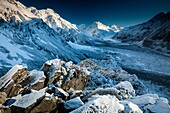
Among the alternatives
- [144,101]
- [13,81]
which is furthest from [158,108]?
[13,81]

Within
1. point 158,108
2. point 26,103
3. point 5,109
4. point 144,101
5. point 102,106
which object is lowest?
point 158,108

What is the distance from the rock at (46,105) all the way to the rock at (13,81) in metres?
4.61

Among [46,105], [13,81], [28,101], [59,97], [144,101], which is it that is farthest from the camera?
[13,81]

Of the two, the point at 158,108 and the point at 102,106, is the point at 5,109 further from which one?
the point at 158,108

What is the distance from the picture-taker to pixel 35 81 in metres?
20.3

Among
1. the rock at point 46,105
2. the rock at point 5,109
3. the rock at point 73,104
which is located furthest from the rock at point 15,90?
the rock at point 73,104

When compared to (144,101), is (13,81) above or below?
above

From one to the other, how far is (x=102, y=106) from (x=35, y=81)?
31.4 ft

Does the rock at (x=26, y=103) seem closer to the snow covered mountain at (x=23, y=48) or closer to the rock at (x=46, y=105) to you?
the rock at (x=46, y=105)

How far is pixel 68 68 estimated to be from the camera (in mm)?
28484

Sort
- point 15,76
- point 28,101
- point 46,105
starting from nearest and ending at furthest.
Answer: point 28,101
point 46,105
point 15,76

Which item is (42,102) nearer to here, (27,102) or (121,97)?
(27,102)

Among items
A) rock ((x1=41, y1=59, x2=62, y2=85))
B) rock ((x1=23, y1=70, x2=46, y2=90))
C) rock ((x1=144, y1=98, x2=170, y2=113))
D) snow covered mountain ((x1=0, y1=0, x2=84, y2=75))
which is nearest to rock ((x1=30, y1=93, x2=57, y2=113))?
rock ((x1=23, y1=70, x2=46, y2=90))

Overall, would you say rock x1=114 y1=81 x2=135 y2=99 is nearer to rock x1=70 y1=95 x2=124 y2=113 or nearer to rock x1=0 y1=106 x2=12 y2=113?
rock x1=70 y1=95 x2=124 y2=113
